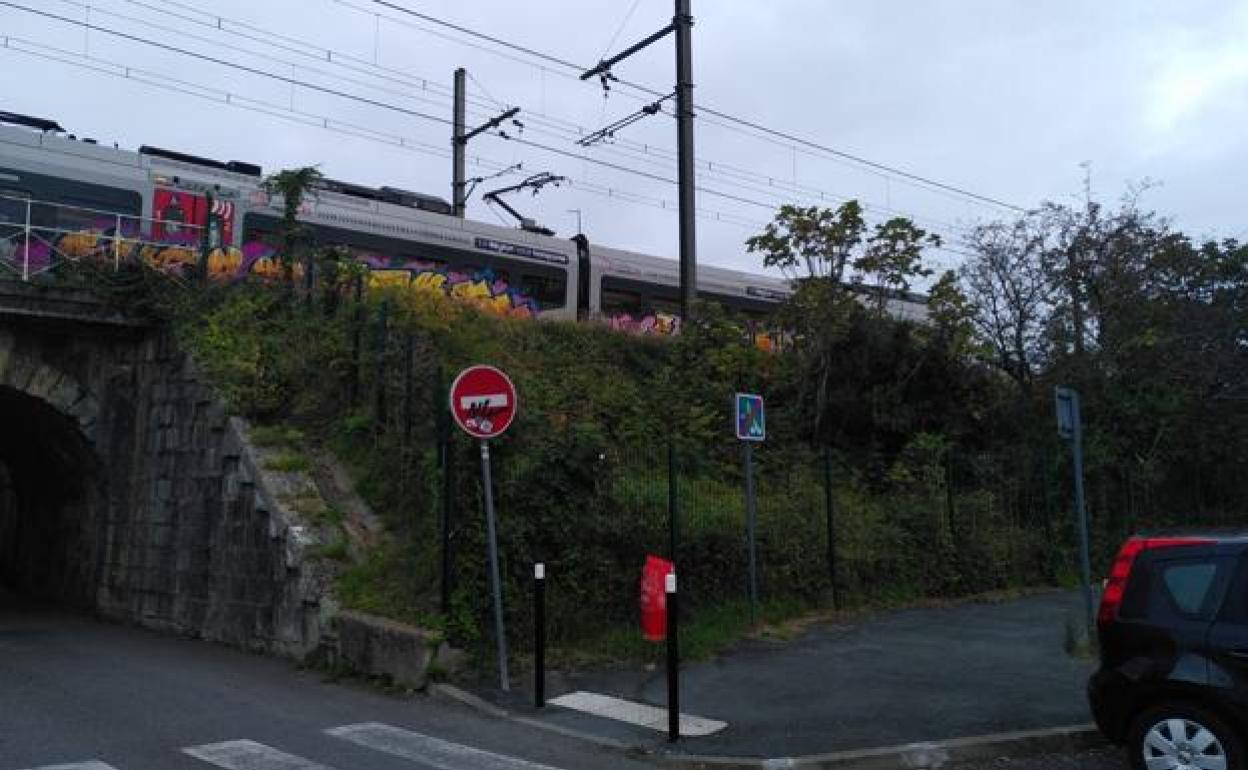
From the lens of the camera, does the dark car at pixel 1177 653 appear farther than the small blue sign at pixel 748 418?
No

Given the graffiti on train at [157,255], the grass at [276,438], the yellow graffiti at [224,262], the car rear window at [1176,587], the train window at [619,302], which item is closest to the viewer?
the car rear window at [1176,587]

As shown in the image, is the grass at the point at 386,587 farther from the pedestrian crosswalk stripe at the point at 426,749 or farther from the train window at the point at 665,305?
the train window at the point at 665,305

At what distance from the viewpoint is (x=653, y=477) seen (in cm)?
1252

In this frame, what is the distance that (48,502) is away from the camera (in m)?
20.0

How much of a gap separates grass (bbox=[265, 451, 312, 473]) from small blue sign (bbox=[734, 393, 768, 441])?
17.5ft

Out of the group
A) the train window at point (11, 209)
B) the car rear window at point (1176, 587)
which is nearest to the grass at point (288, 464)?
the train window at point (11, 209)

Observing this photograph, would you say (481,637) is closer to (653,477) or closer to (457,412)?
(457,412)

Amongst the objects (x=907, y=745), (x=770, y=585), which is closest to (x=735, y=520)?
(x=770, y=585)

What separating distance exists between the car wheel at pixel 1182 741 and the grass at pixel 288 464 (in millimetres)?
9672

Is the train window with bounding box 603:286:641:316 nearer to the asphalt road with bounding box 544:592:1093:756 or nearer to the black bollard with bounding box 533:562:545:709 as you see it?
the asphalt road with bounding box 544:592:1093:756

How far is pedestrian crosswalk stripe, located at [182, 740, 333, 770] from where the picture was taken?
6941mm

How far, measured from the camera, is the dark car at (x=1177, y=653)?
19.2 feet

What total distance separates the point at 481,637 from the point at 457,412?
227cm

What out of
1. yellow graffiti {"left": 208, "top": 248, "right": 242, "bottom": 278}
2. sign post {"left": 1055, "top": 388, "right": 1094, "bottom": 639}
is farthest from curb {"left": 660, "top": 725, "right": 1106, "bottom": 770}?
yellow graffiti {"left": 208, "top": 248, "right": 242, "bottom": 278}
